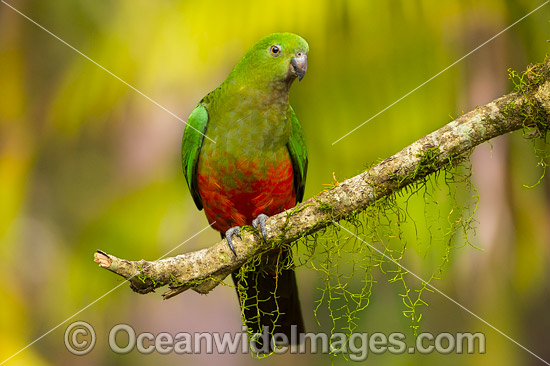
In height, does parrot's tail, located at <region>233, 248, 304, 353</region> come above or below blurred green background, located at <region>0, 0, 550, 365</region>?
below

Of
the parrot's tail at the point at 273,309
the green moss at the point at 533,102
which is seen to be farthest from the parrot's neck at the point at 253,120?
the green moss at the point at 533,102

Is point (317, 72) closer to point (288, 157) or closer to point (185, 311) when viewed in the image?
point (288, 157)

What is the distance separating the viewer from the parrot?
6.21 ft

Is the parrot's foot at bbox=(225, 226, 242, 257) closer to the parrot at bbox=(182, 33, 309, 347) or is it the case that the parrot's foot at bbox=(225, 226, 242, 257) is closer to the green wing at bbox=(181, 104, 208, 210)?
the parrot at bbox=(182, 33, 309, 347)

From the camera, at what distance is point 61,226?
275 cm

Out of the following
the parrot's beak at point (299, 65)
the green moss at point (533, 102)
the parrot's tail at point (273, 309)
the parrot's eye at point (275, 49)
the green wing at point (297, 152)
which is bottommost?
the parrot's tail at point (273, 309)

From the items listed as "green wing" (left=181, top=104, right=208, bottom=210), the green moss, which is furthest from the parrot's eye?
the green moss

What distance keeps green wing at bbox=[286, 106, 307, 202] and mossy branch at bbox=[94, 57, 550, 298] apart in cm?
47

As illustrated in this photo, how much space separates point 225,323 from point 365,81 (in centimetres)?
147

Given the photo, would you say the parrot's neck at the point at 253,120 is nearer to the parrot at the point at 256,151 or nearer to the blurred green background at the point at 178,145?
the parrot at the point at 256,151

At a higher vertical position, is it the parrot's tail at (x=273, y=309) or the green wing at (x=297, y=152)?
the green wing at (x=297, y=152)

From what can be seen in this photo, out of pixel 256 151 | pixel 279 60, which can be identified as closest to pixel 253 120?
pixel 256 151

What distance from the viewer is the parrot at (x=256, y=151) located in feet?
6.21

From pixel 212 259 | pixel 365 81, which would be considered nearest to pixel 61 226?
pixel 212 259
